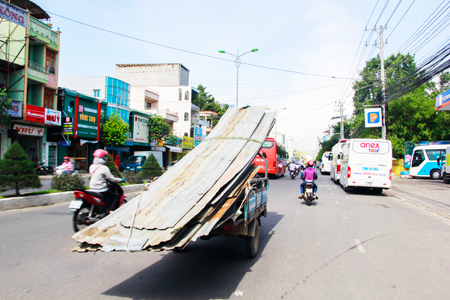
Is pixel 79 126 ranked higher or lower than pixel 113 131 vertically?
higher

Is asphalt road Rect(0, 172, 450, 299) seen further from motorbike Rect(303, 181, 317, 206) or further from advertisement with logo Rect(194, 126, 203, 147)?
advertisement with logo Rect(194, 126, 203, 147)

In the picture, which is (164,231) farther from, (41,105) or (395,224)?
(41,105)

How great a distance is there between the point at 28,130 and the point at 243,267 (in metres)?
23.1

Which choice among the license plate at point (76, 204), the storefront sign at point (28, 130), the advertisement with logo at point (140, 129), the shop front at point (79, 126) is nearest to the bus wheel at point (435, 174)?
the advertisement with logo at point (140, 129)

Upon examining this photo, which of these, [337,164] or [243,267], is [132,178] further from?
[337,164]

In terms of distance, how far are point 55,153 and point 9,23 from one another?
9.62m

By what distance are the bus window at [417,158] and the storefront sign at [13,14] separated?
109ft

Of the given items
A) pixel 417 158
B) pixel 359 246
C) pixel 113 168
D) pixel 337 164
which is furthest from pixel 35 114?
pixel 417 158

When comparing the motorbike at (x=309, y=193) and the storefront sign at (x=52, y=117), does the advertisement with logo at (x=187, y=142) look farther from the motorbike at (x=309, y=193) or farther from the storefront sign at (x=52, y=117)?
the motorbike at (x=309, y=193)

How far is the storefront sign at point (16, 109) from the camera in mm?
20103

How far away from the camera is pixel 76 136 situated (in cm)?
2581

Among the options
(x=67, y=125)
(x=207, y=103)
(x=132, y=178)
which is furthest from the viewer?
(x=207, y=103)

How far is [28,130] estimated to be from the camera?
22531mm

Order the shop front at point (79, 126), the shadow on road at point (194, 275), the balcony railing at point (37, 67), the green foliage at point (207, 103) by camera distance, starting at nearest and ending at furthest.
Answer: the shadow on road at point (194, 275), the balcony railing at point (37, 67), the shop front at point (79, 126), the green foliage at point (207, 103)
